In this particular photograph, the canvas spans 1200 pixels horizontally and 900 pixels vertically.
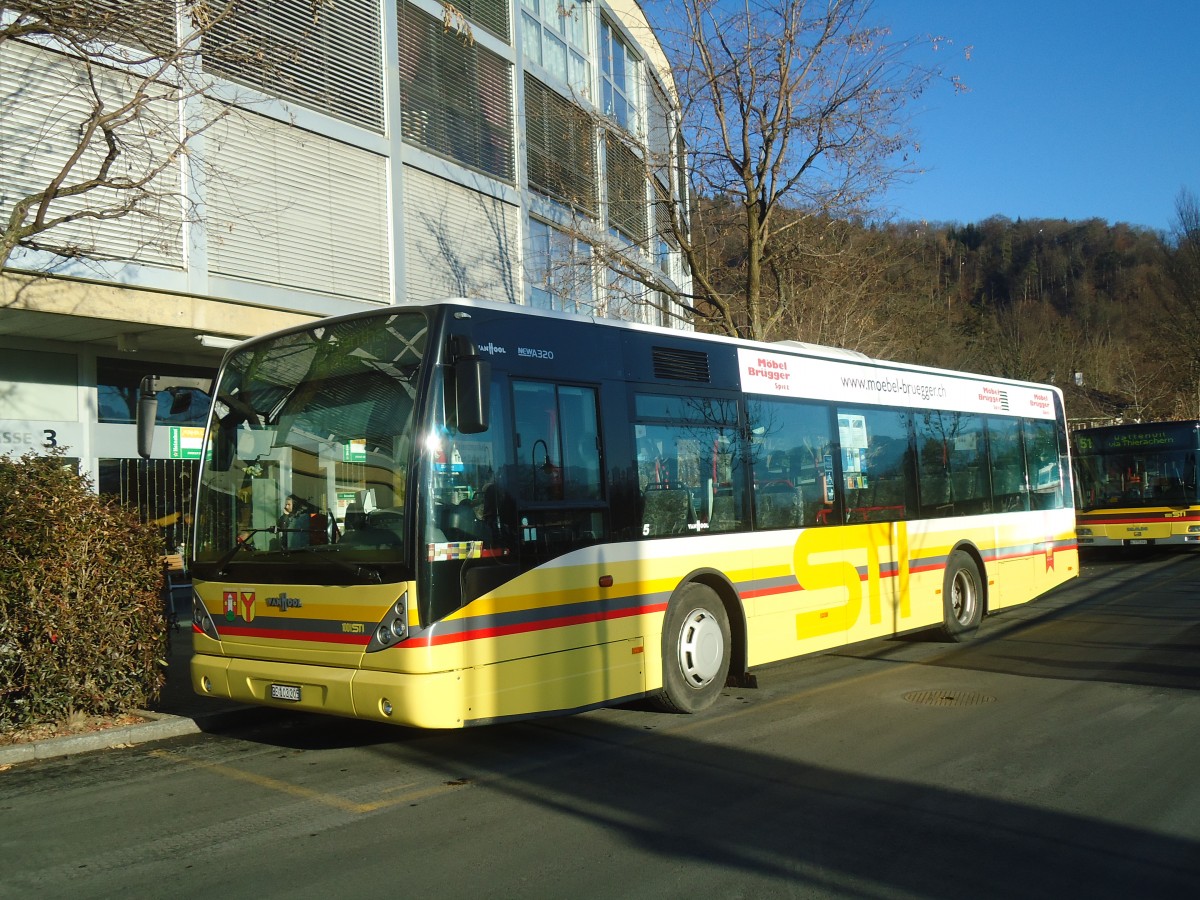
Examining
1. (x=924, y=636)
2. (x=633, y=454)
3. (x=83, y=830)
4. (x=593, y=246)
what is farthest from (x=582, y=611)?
→ (x=593, y=246)

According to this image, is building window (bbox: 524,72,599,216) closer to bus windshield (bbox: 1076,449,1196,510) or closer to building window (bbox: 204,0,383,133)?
building window (bbox: 204,0,383,133)

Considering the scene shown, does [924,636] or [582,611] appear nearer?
[582,611]

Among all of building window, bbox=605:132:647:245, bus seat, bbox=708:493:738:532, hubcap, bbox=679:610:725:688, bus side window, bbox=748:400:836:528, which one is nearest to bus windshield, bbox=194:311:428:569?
hubcap, bbox=679:610:725:688

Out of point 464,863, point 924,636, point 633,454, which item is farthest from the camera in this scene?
point 924,636

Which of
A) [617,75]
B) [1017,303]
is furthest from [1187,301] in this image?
[617,75]

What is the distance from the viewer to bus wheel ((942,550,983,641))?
1184 cm

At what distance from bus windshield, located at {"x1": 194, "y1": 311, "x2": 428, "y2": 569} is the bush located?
35.3 inches

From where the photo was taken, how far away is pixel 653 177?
17594mm

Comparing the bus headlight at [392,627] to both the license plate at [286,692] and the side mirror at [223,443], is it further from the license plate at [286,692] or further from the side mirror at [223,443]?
the side mirror at [223,443]

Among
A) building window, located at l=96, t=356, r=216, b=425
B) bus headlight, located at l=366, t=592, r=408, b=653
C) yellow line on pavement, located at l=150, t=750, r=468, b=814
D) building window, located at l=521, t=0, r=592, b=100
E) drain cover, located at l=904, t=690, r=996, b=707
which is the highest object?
building window, located at l=521, t=0, r=592, b=100

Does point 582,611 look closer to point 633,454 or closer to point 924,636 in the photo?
point 633,454

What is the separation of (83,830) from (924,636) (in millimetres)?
A: 9848

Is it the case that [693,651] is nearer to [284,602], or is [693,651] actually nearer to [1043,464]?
[284,602]

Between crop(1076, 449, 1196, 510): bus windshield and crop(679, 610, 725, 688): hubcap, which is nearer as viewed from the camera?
crop(679, 610, 725, 688): hubcap
